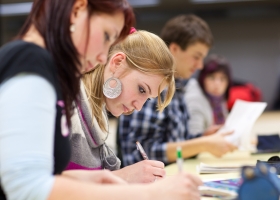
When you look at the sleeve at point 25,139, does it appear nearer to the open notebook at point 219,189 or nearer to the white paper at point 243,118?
the open notebook at point 219,189

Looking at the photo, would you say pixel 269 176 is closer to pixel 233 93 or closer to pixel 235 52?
pixel 233 93

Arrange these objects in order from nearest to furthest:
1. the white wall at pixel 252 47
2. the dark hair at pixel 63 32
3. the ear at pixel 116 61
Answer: the dark hair at pixel 63 32 → the ear at pixel 116 61 → the white wall at pixel 252 47

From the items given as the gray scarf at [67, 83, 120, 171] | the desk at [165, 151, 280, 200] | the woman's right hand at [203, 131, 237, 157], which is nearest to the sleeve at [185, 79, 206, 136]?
the desk at [165, 151, 280, 200]

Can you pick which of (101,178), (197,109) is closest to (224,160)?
(197,109)

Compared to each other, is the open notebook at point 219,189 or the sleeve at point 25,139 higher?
the sleeve at point 25,139

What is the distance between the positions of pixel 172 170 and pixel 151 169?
0.59m

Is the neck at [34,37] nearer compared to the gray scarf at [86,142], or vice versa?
the neck at [34,37]

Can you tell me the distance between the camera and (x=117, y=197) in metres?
0.85

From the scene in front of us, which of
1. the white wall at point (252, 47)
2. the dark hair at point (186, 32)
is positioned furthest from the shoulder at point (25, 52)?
the white wall at point (252, 47)

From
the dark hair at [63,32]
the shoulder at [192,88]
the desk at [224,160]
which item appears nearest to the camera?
the dark hair at [63,32]

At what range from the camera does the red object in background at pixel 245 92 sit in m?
5.27

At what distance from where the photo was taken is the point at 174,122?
7.95 ft

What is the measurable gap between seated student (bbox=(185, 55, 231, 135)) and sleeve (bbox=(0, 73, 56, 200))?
6.79 feet

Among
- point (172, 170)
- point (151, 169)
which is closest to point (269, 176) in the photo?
point (151, 169)
